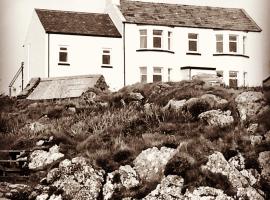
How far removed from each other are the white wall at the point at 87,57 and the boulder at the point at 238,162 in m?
13.3

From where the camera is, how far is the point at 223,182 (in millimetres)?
11930

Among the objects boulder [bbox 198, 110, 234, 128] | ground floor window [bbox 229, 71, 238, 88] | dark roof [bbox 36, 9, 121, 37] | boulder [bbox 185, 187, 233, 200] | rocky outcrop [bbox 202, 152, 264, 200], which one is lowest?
boulder [bbox 185, 187, 233, 200]

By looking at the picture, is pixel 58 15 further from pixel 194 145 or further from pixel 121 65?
pixel 194 145

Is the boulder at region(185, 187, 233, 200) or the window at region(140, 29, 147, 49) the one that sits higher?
the window at region(140, 29, 147, 49)

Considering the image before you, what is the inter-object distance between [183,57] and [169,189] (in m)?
16.2

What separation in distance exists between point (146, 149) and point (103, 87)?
8119 mm

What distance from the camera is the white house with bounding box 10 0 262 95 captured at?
26.1m

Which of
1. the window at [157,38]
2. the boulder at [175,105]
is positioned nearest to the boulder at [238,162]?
the boulder at [175,105]

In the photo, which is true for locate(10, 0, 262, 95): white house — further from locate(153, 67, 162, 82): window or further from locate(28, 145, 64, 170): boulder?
locate(28, 145, 64, 170): boulder

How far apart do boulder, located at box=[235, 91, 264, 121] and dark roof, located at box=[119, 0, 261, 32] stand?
467 inches

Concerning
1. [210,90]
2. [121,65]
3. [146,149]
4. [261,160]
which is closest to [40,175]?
[146,149]

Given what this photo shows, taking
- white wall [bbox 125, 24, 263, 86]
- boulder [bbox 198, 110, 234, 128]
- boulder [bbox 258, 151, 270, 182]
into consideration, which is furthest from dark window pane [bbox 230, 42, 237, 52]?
boulder [bbox 258, 151, 270, 182]

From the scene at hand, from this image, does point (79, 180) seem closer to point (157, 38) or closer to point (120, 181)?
point (120, 181)

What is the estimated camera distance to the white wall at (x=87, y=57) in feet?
84.5
